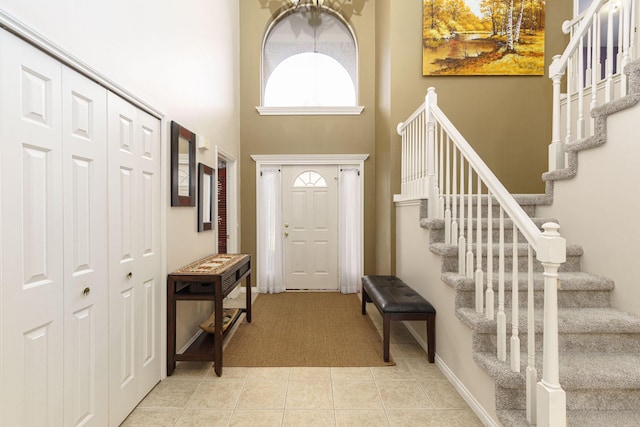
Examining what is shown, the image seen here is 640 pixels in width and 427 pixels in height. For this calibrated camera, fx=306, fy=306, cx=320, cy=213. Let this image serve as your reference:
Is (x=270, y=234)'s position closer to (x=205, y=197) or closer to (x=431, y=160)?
(x=205, y=197)

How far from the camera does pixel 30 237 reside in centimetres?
130

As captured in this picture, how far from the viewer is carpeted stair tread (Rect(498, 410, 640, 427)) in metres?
1.53

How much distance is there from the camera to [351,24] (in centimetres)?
490

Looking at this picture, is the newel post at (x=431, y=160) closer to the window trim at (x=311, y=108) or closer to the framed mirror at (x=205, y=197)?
the window trim at (x=311, y=108)

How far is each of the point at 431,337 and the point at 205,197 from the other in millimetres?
2560

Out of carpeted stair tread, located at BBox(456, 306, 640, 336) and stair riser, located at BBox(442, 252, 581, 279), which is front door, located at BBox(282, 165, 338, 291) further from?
carpeted stair tread, located at BBox(456, 306, 640, 336)

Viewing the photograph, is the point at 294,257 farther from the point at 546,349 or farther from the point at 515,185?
the point at 546,349

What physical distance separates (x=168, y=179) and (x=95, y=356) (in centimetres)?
132

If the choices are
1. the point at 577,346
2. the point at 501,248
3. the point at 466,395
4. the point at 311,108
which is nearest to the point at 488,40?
the point at 311,108

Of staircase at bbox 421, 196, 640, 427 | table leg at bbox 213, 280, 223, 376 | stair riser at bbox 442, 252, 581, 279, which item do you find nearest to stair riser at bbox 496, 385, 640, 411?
staircase at bbox 421, 196, 640, 427

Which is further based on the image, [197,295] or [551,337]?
[197,295]

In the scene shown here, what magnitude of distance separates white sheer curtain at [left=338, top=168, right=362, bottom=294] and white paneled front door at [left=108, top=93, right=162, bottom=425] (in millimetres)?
2956

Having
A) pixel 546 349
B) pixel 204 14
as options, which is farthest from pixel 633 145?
pixel 204 14

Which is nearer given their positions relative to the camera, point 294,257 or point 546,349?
point 546,349
